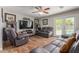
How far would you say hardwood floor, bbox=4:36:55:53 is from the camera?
1817 millimetres

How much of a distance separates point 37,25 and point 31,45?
1.28ft

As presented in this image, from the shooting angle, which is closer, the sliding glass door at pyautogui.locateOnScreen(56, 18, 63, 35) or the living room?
the living room

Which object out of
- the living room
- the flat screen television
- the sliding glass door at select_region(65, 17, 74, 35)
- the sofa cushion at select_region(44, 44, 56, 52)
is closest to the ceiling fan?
the living room

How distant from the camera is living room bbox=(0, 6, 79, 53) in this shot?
180 cm

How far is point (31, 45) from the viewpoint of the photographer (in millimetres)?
1863

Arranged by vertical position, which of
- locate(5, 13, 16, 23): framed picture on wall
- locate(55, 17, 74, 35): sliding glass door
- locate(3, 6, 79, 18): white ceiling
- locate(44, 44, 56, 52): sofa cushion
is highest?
locate(3, 6, 79, 18): white ceiling

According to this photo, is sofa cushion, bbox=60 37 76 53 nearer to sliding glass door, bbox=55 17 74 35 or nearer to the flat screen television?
sliding glass door, bbox=55 17 74 35

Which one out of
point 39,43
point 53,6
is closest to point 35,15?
point 53,6

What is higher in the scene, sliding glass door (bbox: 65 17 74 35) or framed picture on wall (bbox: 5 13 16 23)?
framed picture on wall (bbox: 5 13 16 23)

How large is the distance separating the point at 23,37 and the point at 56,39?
622 millimetres

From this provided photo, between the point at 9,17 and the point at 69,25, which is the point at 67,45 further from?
the point at 9,17

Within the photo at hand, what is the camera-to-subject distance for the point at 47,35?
195 centimetres

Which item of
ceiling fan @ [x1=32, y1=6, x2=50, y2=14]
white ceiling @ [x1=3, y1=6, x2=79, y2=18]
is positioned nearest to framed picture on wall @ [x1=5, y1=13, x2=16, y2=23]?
white ceiling @ [x1=3, y1=6, x2=79, y2=18]

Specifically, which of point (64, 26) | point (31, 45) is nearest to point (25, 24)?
point (31, 45)
